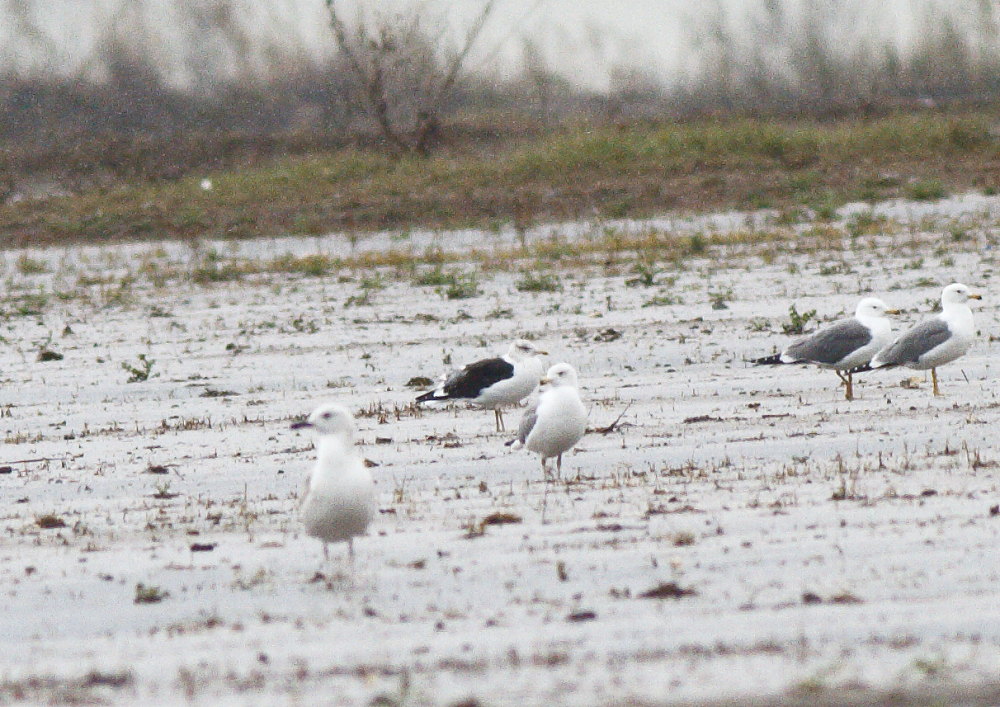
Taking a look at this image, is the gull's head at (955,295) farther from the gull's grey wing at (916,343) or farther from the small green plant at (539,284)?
the small green plant at (539,284)

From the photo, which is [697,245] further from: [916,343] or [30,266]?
[30,266]

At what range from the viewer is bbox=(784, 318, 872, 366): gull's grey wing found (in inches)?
418

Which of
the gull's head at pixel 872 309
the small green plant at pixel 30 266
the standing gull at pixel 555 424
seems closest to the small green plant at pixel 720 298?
the gull's head at pixel 872 309

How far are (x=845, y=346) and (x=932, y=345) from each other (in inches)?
23.1

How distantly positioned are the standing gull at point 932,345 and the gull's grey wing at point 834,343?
220 millimetres

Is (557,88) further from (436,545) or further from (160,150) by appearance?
(436,545)

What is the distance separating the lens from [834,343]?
1063cm

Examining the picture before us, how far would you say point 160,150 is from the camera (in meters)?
37.6

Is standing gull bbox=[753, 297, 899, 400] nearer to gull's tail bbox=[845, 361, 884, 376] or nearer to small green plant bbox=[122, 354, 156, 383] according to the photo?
gull's tail bbox=[845, 361, 884, 376]

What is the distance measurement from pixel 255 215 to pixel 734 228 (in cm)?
925

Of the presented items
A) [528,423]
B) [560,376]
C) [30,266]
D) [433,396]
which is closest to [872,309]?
[433,396]

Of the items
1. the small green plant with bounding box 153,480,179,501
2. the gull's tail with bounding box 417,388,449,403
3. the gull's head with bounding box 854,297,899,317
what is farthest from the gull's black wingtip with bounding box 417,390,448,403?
the gull's head with bounding box 854,297,899,317

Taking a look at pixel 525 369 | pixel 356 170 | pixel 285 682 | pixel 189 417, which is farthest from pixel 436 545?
pixel 356 170

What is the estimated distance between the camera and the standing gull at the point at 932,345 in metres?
10.6
